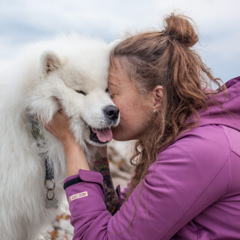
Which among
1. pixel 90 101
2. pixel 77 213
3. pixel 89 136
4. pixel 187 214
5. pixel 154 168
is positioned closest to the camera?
pixel 187 214

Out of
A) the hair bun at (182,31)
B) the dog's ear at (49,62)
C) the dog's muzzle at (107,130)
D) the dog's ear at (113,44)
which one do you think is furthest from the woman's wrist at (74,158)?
the hair bun at (182,31)

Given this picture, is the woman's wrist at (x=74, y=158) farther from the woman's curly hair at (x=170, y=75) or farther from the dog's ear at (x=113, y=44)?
the dog's ear at (x=113, y=44)

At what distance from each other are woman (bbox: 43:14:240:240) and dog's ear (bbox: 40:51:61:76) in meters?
0.31

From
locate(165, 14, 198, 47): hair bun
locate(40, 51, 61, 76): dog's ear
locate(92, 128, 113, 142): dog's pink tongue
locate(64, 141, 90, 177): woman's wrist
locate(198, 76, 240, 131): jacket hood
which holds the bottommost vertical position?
locate(64, 141, 90, 177): woman's wrist

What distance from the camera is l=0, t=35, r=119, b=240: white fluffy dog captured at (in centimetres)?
204

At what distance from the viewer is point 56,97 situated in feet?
6.79

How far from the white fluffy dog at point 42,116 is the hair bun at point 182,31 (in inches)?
20.1

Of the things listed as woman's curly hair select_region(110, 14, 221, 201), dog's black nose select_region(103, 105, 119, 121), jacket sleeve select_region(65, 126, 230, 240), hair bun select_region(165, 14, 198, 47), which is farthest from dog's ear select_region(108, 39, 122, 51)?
jacket sleeve select_region(65, 126, 230, 240)

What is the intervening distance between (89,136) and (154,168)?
2.18 feet

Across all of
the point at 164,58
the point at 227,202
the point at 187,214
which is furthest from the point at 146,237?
the point at 164,58

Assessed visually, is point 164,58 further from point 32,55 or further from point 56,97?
point 32,55

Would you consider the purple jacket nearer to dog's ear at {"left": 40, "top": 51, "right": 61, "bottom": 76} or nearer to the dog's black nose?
the dog's black nose

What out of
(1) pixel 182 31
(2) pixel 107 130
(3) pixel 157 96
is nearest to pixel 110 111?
(2) pixel 107 130

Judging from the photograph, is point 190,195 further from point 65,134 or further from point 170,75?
point 65,134
